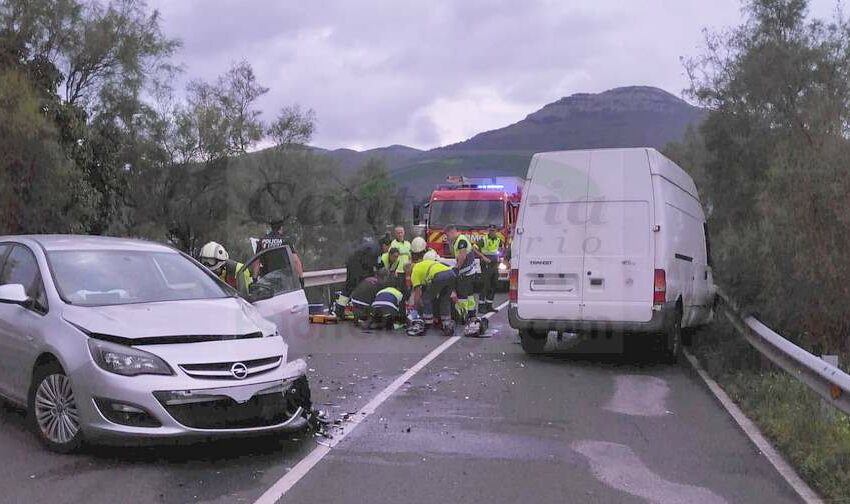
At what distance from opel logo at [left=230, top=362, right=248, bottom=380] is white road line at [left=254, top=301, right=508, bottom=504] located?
2.32ft

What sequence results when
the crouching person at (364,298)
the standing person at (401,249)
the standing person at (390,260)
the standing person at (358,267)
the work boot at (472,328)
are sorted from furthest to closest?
the standing person at (390,260) → the standing person at (358,267) → the standing person at (401,249) → the crouching person at (364,298) → the work boot at (472,328)

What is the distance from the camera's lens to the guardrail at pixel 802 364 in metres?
5.67

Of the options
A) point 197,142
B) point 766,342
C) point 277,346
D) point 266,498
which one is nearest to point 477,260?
point 766,342

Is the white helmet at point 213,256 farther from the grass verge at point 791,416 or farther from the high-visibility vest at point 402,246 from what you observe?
the grass verge at point 791,416

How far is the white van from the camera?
943 centimetres

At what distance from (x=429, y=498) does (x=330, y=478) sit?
2.34ft

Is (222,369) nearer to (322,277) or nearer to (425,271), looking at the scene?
(425,271)

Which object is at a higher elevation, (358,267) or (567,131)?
(567,131)

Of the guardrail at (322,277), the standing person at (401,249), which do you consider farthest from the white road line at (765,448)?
the guardrail at (322,277)

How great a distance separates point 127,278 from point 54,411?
1.26m

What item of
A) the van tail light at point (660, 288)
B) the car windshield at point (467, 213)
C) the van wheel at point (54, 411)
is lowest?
the van wheel at point (54, 411)

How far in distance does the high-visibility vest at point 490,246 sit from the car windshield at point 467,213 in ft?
4.79

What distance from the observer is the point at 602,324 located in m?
9.59

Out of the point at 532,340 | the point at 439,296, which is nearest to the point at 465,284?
the point at 439,296
